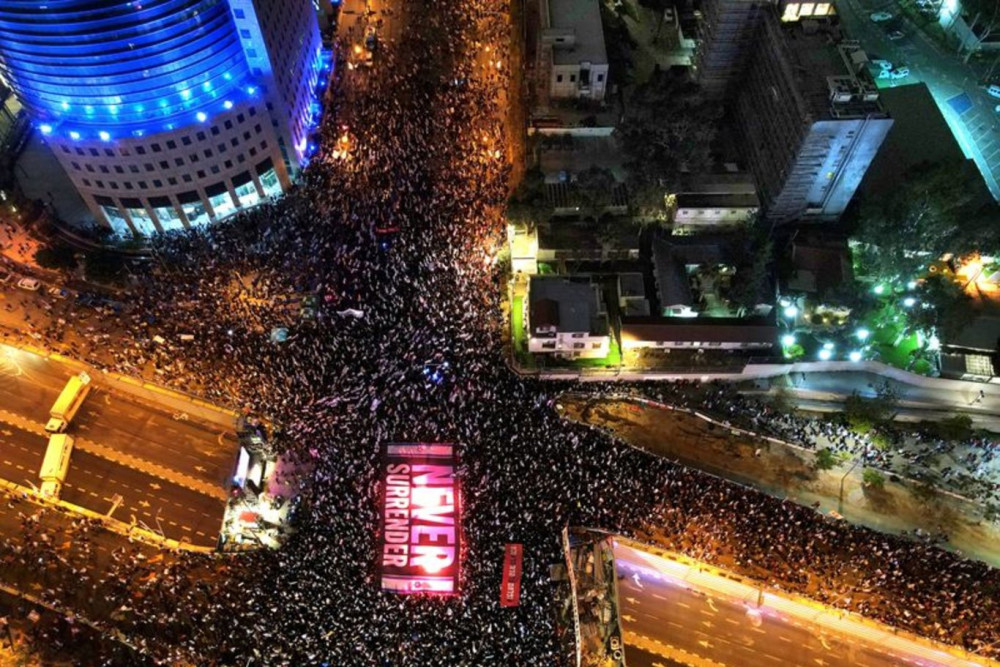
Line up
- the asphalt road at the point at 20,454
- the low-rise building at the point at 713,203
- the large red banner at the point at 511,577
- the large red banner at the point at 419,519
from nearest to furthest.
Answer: the large red banner at the point at 511,577 → the large red banner at the point at 419,519 → the asphalt road at the point at 20,454 → the low-rise building at the point at 713,203

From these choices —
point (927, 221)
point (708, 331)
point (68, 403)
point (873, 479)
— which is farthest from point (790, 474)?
point (68, 403)

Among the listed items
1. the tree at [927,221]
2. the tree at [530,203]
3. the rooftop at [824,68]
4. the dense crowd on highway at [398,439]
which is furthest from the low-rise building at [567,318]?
the tree at [927,221]

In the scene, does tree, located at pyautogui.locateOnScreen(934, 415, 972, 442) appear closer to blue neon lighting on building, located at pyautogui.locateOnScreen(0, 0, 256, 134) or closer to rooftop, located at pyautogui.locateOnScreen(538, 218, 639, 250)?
rooftop, located at pyautogui.locateOnScreen(538, 218, 639, 250)

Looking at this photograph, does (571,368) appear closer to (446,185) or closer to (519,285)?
(519,285)

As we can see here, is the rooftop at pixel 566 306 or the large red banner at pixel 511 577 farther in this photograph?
the rooftop at pixel 566 306

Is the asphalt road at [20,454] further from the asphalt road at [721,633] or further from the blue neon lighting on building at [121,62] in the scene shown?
the asphalt road at [721,633]

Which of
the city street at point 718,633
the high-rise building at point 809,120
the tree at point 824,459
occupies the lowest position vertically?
the city street at point 718,633

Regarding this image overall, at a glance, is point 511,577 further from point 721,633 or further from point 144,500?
point 144,500

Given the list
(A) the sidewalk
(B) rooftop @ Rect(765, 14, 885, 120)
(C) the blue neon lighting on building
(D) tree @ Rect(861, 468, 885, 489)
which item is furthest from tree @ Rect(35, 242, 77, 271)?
(D) tree @ Rect(861, 468, 885, 489)
